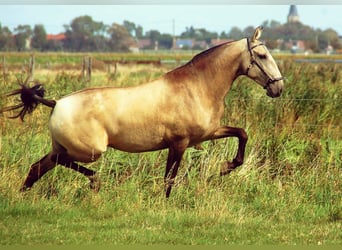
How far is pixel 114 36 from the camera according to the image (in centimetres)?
4634

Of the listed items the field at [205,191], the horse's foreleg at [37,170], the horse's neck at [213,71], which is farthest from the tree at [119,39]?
the horse's foreleg at [37,170]

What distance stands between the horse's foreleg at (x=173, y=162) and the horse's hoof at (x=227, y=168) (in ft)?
2.02

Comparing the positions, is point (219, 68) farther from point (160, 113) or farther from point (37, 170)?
point (37, 170)

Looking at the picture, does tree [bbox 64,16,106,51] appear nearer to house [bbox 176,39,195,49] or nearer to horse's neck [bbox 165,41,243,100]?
house [bbox 176,39,195,49]

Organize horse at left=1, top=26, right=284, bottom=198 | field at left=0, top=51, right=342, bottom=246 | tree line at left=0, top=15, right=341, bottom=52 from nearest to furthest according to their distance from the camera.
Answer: field at left=0, top=51, right=342, bottom=246, horse at left=1, top=26, right=284, bottom=198, tree line at left=0, top=15, right=341, bottom=52

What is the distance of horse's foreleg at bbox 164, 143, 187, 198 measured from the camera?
8.98m

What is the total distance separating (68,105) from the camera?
351 inches

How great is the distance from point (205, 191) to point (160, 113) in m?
1.13

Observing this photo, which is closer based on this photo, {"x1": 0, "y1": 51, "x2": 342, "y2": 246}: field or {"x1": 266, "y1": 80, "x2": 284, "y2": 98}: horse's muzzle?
{"x1": 0, "y1": 51, "x2": 342, "y2": 246}: field

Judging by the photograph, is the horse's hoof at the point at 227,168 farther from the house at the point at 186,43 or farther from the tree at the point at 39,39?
the house at the point at 186,43

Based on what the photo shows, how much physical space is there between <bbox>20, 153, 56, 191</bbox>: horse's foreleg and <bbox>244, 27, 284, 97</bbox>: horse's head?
283 cm

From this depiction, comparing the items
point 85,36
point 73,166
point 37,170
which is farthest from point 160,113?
point 85,36

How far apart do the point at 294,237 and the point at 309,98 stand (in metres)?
6.39

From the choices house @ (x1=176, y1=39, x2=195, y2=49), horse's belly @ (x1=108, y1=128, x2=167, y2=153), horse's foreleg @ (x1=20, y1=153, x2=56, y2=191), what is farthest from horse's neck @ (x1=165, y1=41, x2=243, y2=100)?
house @ (x1=176, y1=39, x2=195, y2=49)
